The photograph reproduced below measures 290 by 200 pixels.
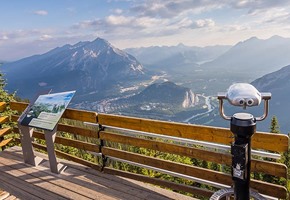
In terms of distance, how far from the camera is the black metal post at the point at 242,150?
7.36 ft

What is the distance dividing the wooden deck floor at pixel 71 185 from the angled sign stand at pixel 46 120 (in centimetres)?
19

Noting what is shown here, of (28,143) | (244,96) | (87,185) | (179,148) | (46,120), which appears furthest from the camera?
(28,143)

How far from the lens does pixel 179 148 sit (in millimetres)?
3826

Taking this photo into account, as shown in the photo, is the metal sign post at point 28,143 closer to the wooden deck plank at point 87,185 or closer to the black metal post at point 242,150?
the wooden deck plank at point 87,185

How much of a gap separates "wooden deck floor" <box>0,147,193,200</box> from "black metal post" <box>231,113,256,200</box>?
1469 mm

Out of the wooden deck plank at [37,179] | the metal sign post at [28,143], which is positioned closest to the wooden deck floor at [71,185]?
the wooden deck plank at [37,179]

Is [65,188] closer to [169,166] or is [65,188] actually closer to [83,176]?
[83,176]

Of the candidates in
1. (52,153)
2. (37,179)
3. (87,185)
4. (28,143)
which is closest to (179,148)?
(87,185)

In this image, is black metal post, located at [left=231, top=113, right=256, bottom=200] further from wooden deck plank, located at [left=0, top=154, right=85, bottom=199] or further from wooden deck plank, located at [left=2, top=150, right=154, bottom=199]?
wooden deck plank, located at [left=0, top=154, right=85, bottom=199]

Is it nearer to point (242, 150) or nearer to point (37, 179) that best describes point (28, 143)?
point (37, 179)

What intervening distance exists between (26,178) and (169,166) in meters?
2.44

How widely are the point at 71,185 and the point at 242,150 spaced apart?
116 inches

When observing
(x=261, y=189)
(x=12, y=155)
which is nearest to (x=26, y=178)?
(x=12, y=155)

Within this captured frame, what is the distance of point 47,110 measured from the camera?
4797 millimetres
